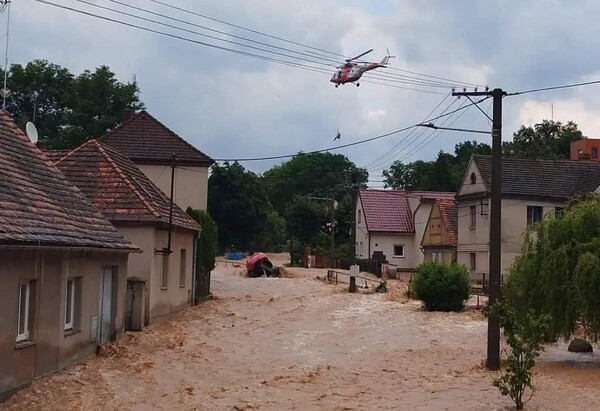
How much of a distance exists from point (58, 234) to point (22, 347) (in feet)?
7.95

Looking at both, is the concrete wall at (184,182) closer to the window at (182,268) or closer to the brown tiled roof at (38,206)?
the window at (182,268)

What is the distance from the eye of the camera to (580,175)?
47.0m

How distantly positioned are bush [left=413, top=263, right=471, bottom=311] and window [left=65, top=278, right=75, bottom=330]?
17.9 metres

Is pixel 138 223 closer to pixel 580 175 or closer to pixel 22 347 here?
pixel 22 347

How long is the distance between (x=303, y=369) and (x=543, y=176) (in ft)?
106

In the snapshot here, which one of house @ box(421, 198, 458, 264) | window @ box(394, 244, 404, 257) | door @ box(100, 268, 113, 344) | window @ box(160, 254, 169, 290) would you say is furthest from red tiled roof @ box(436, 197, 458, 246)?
door @ box(100, 268, 113, 344)

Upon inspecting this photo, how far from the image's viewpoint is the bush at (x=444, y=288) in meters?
31.5

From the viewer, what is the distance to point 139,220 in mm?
23266

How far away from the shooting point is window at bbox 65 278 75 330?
16.4 metres

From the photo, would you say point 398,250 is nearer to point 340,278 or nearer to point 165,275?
point 340,278

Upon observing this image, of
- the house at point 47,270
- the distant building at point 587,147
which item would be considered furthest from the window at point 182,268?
the distant building at point 587,147

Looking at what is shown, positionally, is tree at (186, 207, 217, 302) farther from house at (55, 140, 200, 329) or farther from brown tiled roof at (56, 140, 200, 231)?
brown tiled roof at (56, 140, 200, 231)

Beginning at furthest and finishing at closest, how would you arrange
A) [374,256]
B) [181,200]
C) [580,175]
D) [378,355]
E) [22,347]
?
[374,256] → [580,175] → [181,200] → [378,355] → [22,347]

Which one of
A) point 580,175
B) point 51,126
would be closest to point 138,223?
point 580,175
